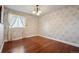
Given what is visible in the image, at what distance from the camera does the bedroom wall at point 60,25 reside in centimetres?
84

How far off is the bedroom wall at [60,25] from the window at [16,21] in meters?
0.25

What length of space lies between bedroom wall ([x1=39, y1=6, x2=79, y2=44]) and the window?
25 centimetres

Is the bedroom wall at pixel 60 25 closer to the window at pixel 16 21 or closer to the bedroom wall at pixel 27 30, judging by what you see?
the bedroom wall at pixel 27 30

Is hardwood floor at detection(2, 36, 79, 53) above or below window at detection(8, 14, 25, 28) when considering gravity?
below

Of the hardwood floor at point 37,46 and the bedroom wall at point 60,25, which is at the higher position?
the bedroom wall at point 60,25

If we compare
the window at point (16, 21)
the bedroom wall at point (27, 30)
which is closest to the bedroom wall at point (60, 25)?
the bedroom wall at point (27, 30)

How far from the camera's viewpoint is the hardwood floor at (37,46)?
758 mm

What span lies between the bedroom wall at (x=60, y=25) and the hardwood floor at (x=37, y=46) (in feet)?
0.29

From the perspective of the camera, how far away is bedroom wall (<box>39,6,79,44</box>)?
2.74 feet

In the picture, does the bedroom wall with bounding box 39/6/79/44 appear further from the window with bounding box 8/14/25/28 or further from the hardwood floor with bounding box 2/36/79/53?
the window with bounding box 8/14/25/28

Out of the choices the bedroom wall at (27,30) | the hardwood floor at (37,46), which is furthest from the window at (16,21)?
the hardwood floor at (37,46)

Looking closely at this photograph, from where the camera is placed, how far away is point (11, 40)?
785mm

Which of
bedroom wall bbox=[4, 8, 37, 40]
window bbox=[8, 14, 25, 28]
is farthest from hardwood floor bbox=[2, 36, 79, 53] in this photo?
window bbox=[8, 14, 25, 28]
